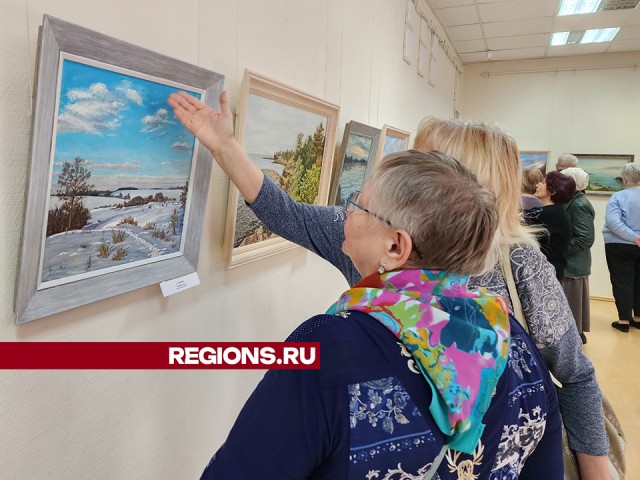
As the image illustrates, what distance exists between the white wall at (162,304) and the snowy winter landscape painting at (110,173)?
0.09 meters

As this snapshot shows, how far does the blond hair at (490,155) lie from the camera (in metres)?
1.35

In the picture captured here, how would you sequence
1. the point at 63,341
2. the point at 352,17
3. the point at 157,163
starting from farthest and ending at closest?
the point at 352,17 < the point at 157,163 < the point at 63,341

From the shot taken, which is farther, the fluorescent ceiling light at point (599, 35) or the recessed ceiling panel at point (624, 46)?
the recessed ceiling panel at point (624, 46)

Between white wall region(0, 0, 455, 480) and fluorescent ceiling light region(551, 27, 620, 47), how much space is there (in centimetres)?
470

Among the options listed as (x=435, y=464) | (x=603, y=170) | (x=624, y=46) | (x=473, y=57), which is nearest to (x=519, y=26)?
(x=473, y=57)

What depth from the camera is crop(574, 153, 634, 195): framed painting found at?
22.9 feet

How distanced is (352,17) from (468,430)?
2599 mm

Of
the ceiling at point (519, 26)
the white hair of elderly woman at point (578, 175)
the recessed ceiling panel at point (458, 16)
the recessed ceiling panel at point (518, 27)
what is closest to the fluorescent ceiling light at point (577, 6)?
the ceiling at point (519, 26)

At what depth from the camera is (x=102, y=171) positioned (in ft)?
3.69

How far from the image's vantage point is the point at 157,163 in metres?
1.29

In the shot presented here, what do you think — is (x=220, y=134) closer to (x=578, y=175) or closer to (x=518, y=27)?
(x=578, y=175)

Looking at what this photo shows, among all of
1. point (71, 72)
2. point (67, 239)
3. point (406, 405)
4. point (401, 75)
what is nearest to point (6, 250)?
point (67, 239)

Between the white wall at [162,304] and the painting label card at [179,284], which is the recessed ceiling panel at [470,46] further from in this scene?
the painting label card at [179,284]

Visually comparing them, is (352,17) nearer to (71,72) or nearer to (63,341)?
(71,72)
